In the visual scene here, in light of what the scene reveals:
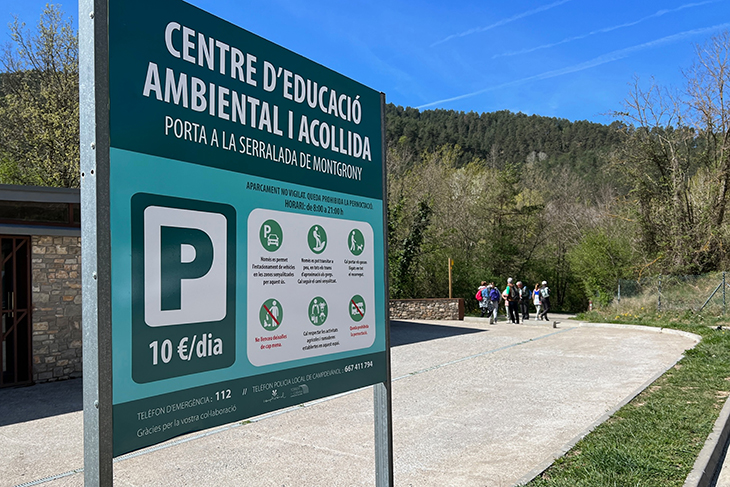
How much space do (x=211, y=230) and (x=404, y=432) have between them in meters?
5.06

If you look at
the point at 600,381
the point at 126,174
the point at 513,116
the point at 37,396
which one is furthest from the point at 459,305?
the point at 513,116

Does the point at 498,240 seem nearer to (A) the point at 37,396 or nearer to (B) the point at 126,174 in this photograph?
(A) the point at 37,396

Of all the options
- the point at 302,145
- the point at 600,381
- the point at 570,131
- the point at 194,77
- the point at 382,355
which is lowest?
the point at 600,381

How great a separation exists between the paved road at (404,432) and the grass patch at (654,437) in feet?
1.03

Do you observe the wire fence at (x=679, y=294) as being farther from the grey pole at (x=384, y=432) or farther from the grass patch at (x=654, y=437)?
the grey pole at (x=384, y=432)

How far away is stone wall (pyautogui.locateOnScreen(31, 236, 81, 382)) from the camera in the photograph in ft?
35.7

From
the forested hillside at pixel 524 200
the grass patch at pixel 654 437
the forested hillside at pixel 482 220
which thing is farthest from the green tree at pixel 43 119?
the grass patch at pixel 654 437

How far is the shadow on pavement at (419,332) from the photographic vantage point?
1764 cm

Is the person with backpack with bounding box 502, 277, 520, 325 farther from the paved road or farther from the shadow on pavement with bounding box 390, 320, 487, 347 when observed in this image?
the paved road

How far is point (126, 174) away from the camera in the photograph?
2.29m

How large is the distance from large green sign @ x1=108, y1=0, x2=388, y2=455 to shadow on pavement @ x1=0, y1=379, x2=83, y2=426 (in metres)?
6.82

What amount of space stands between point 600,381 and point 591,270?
25974 millimetres

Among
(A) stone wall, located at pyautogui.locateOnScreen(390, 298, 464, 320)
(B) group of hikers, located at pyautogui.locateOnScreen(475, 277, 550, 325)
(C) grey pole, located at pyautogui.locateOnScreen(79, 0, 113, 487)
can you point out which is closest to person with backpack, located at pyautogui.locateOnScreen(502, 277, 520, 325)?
(B) group of hikers, located at pyautogui.locateOnScreen(475, 277, 550, 325)

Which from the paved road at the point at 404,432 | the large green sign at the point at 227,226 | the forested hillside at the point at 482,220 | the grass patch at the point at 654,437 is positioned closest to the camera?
the large green sign at the point at 227,226
